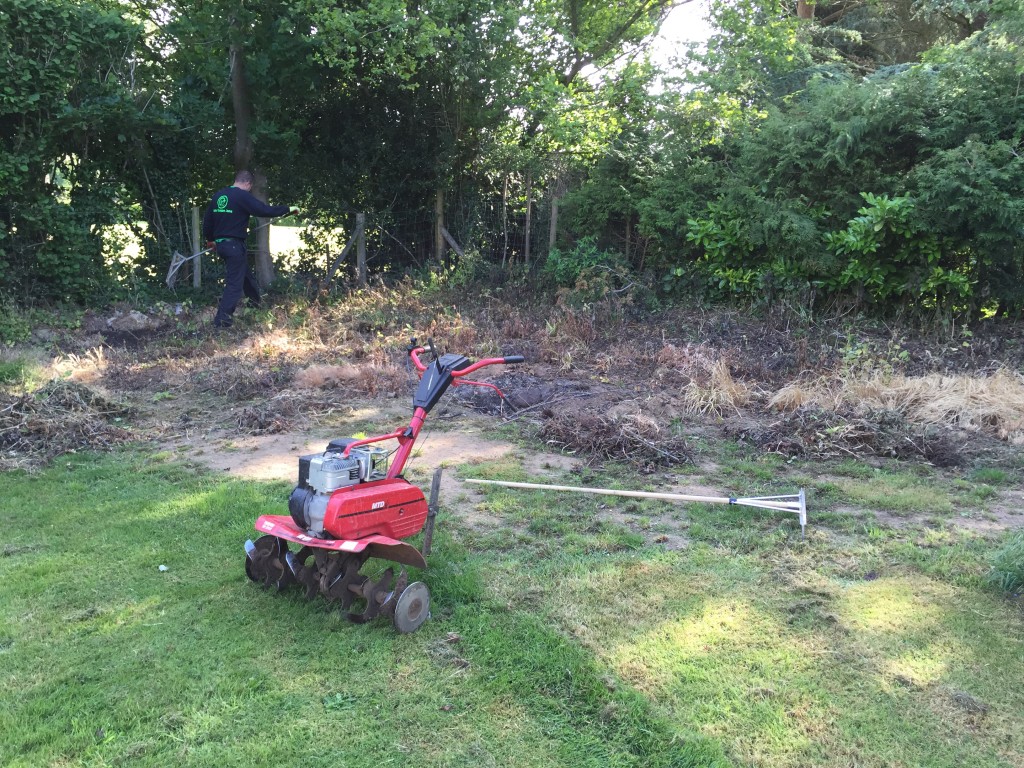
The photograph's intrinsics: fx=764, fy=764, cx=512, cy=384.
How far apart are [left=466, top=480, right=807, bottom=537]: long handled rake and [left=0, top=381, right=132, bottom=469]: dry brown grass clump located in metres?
3.31

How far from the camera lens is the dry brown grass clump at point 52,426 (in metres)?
5.79

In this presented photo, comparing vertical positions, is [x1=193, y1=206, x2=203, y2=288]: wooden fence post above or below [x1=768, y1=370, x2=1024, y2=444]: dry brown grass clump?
above

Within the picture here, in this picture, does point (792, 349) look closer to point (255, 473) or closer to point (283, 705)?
point (255, 473)

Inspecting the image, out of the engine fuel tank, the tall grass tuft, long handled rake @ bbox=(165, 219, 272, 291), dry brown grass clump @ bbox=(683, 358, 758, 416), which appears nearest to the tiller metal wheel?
the engine fuel tank

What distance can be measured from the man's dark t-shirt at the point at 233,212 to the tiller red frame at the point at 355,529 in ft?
24.8

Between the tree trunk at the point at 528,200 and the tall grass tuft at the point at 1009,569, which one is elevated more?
the tree trunk at the point at 528,200

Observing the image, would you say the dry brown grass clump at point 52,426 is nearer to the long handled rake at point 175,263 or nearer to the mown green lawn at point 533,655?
the mown green lawn at point 533,655

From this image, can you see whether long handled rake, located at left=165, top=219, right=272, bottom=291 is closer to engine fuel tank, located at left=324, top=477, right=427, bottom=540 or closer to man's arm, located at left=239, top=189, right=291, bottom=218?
man's arm, located at left=239, top=189, right=291, bottom=218

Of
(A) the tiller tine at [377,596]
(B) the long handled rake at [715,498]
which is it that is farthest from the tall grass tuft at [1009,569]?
(A) the tiller tine at [377,596]

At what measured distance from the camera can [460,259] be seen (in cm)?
1268

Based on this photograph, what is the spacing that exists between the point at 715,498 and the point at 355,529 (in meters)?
2.32

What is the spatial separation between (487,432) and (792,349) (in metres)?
3.77

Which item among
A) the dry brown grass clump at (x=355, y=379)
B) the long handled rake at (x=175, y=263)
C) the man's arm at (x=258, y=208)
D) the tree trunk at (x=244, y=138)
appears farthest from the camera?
the tree trunk at (x=244, y=138)

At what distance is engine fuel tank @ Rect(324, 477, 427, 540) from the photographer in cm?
344
